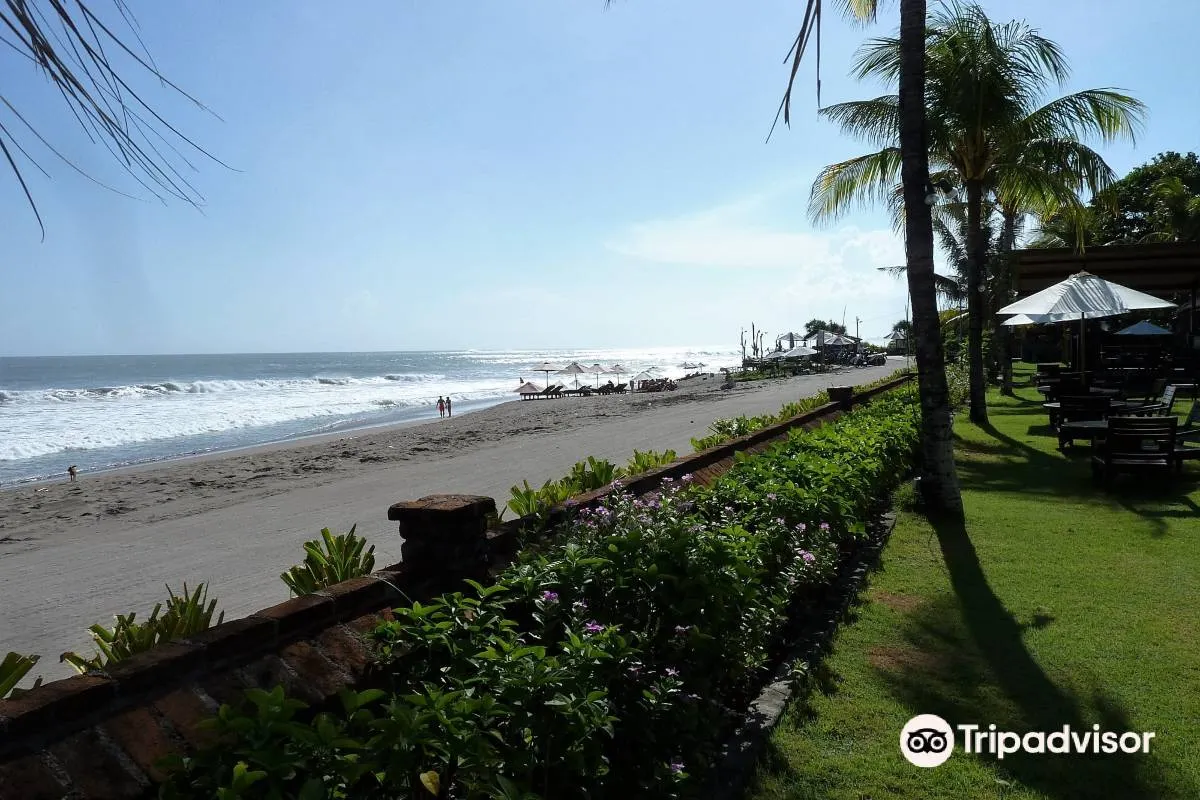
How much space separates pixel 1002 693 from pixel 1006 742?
46cm

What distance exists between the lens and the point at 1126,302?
11789 mm

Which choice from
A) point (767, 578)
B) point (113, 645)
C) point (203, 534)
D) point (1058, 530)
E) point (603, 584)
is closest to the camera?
point (113, 645)

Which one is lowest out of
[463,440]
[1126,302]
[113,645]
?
[463,440]

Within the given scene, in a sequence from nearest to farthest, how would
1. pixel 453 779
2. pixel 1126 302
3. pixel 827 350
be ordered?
pixel 453 779 → pixel 1126 302 → pixel 827 350

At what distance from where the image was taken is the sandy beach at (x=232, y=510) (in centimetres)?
713

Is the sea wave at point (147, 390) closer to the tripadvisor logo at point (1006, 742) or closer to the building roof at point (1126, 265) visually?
the building roof at point (1126, 265)

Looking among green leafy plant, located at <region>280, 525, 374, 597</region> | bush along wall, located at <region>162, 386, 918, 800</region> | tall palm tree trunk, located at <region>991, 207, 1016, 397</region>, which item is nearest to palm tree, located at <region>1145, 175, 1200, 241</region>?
tall palm tree trunk, located at <region>991, 207, 1016, 397</region>

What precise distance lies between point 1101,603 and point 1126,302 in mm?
9054

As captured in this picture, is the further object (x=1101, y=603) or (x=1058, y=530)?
(x=1058, y=530)

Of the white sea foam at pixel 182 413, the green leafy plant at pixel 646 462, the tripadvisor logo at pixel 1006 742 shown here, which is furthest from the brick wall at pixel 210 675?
the white sea foam at pixel 182 413

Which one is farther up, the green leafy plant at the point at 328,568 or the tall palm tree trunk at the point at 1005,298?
the tall palm tree trunk at the point at 1005,298

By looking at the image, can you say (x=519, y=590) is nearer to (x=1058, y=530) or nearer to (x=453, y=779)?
(x=453, y=779)

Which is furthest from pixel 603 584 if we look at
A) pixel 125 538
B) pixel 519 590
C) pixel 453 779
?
pixel 125 538

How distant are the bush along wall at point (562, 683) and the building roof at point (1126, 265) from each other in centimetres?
1576
